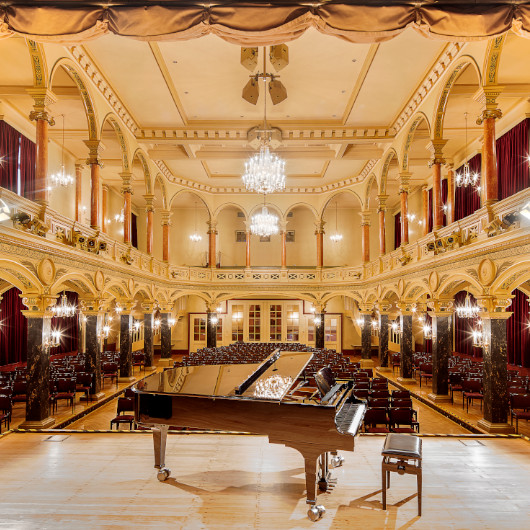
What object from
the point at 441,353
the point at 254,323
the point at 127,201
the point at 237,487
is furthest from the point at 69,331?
the point at 237,487

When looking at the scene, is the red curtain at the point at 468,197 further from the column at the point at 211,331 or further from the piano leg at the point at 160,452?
the piano leg at the point at 160,452

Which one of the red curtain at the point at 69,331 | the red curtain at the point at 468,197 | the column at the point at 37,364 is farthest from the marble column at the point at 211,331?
the column at the point at 37,364

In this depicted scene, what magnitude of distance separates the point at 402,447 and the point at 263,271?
61.4 feet

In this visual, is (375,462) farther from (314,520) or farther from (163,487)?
(163,487)

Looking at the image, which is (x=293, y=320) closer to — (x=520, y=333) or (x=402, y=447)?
(x=520, y=333)

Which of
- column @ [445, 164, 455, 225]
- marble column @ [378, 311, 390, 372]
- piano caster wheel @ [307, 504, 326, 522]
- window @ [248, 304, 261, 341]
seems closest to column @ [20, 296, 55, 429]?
piano caster wheel @ [307, 504, 326, 522]

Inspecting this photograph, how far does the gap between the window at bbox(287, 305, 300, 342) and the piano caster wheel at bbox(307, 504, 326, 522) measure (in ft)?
71.0

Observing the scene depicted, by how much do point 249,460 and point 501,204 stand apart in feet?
22.8

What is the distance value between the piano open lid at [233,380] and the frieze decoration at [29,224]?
4.17 m

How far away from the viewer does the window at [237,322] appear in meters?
26.1

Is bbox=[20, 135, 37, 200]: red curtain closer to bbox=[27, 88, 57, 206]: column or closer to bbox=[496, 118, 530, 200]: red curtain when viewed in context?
bbox=[27, 88, 57, 206]: column

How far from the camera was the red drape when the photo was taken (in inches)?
706

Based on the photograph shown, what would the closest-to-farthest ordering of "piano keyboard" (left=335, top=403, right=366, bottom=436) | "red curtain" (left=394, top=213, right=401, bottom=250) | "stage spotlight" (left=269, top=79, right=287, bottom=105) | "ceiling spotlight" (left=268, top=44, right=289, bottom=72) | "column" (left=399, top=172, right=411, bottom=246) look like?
"piano keyboard" (left=335, top=403, right=366, bottom=436), "ceiling spotlight" (left=268, top=44, right=289, bottom=72), "stage spotlight" (left=269, top=79, right=287, bottom=105), "column" (left=399, top=172, right=411, bottom=246), "red curtain" (left=394, top=213, right=401, bottom=250)

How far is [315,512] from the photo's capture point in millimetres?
4332
